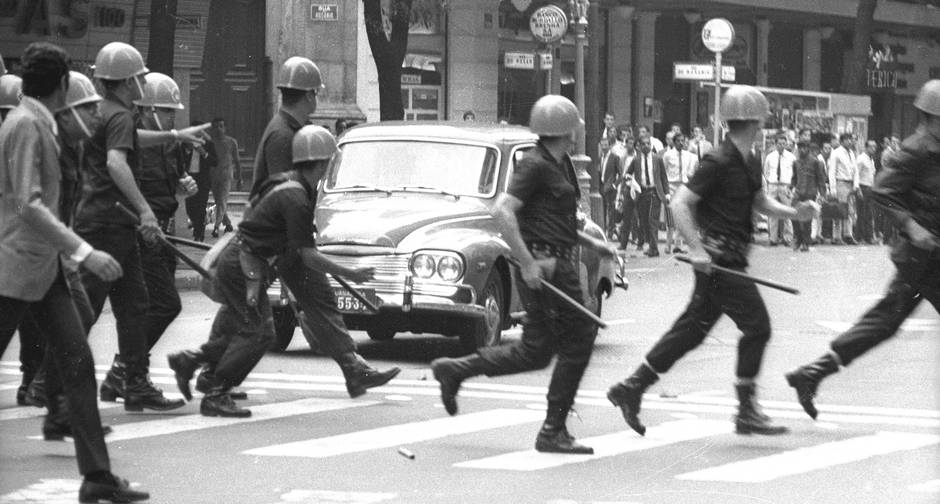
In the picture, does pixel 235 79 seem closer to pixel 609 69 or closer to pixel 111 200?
pixel 609 69

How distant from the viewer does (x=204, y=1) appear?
33625 millimetres

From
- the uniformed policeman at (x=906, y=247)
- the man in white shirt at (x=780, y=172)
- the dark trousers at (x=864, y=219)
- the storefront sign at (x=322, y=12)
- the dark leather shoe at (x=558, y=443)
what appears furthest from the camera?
the dark trousers at (x=864, y=219)

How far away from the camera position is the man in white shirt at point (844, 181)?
35000 millimetres

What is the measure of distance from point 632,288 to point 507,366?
12.5m

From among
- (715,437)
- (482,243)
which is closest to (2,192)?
(715,437)

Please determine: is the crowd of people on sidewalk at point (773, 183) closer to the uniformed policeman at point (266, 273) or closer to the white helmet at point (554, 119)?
the uniformed policeman at point (266, 273)

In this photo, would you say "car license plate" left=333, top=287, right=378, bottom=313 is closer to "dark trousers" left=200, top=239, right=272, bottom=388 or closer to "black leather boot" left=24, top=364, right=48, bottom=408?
"dark trousers" left=200, top=239, right=272, bottom=388

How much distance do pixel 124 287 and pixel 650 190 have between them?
19.5 m

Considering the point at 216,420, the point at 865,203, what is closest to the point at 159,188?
the point at 216,420

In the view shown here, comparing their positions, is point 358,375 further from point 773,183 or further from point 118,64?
point 773,183

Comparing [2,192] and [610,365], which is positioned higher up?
[2,192]

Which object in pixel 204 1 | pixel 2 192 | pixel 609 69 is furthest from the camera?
pixel 609 69

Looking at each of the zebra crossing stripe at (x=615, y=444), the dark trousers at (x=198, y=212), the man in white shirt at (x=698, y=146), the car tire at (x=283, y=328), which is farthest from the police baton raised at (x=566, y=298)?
the man in white shirt at (x=698, y=146)

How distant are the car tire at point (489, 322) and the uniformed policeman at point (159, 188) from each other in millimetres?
2895
